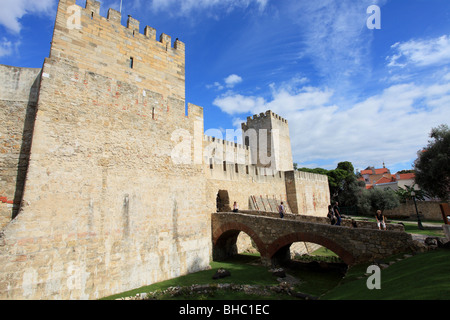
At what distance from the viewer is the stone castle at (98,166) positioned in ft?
21.8

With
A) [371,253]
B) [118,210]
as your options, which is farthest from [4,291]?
[371,253]

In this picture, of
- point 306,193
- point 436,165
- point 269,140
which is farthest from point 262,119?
point 436,165

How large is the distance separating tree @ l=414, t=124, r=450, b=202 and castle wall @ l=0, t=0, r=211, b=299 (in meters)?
21.1

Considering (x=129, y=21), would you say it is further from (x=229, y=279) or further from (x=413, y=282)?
(x=413, y=282)

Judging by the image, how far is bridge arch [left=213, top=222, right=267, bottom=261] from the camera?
12.2 meters

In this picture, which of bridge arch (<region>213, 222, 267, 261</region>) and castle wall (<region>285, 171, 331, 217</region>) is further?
castle wall (<region>285, 171, 331, 217</region>)

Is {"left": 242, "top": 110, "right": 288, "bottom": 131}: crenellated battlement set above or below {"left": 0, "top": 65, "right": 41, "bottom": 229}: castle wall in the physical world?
above

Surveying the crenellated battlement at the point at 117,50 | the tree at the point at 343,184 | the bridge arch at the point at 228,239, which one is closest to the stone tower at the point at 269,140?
the tree at the point at 343,184

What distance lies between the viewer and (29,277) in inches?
243

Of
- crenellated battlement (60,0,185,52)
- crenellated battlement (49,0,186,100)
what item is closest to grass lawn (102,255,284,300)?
crenellated battlement (49,0,186,100)

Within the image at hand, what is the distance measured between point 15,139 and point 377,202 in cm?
4046

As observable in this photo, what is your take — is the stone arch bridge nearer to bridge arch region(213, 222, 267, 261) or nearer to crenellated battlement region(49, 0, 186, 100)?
bridge arch region(213, 222, 267, 261)

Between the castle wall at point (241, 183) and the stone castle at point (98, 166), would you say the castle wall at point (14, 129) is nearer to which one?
the stone castle at point (98, 166)
